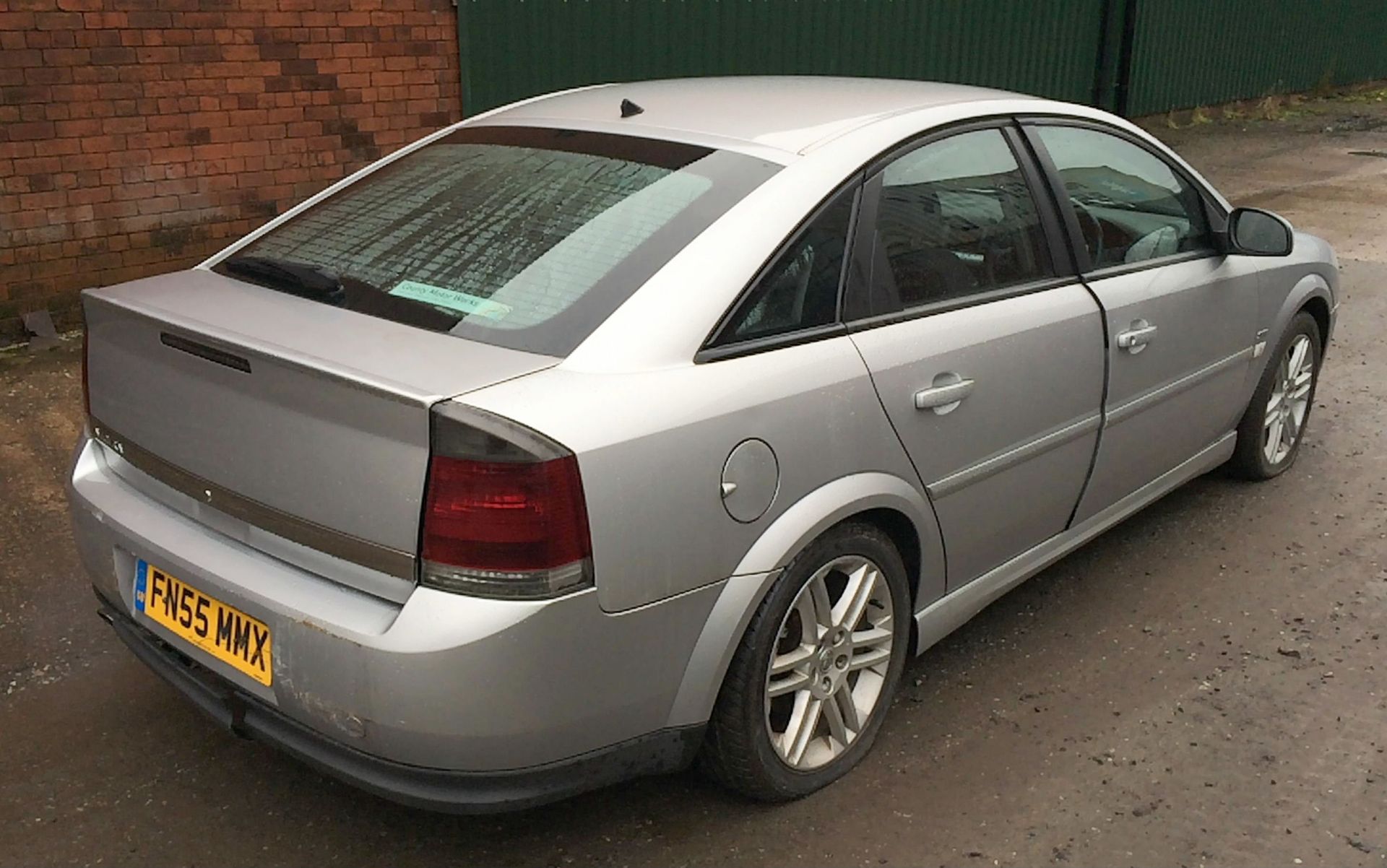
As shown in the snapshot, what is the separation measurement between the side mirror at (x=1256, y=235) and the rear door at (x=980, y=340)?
904 mm

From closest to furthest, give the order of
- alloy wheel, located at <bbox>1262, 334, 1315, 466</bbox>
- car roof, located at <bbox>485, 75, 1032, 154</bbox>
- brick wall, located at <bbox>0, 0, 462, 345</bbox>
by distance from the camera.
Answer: car roof, located at <bbox>485, 75, 1032, 154</bbox> → alloy wheel, located at <bbox>1262, 334, 1315, 466</bbox> → brick wall, located at <bbox>0, 0, 462, 345</bbox>

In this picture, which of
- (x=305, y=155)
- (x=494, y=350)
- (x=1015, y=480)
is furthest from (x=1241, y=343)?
(x=305, y=155)

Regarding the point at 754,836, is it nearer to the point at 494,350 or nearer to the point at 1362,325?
the point at 494,350

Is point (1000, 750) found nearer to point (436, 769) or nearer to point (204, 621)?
point (436, 769)

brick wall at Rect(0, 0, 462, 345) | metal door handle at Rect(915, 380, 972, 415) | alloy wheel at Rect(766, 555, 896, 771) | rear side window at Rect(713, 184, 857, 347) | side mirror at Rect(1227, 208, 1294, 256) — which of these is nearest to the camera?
rear side window at Rect(713, 184, 857, 347)

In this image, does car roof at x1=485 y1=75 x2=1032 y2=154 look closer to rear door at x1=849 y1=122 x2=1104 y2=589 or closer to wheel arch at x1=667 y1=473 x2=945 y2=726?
rear door at x1=849 y1=122 x2=1104 y2=589

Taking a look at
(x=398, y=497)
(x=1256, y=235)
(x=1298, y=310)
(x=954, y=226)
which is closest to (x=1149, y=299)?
(x=1256, y=235)

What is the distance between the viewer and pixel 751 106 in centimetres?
341

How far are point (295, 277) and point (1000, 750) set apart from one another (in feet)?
6.76

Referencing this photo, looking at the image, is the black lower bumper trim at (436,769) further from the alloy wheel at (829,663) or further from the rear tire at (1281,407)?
the rear tire at (1281,407)

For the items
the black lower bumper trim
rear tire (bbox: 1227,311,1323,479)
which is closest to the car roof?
the black lower bumper trim

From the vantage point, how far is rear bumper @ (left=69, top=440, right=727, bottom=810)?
2320mm

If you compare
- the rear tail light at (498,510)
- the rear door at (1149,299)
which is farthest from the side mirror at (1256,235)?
the rear tail light at (498,510)

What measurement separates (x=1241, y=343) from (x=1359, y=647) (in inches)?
44.8
